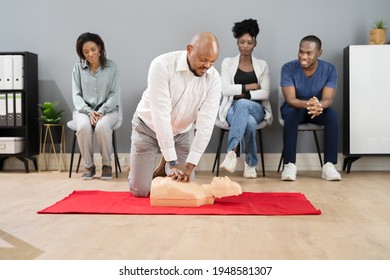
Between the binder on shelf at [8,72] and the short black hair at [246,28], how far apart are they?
2062 mm

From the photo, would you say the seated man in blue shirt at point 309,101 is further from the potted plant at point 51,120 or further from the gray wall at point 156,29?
the potted plant at point 51,120

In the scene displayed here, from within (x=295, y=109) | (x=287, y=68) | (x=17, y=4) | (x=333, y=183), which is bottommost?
(x=333, y=183)

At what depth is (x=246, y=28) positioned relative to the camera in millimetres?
4375

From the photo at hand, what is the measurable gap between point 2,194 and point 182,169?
1293mm

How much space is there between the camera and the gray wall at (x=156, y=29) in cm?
477

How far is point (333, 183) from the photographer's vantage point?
3.85 meters

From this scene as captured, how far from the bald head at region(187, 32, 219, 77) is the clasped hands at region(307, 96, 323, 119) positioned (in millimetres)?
1639

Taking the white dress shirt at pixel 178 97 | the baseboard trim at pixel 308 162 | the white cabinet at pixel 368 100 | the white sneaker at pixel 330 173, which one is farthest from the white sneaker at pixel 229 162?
the white cabinet at pixel 368 100

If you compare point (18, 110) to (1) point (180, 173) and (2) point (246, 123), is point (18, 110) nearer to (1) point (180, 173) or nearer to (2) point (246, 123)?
(2) point (246, 123)

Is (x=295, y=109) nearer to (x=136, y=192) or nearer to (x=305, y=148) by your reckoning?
(x=305, y=148)

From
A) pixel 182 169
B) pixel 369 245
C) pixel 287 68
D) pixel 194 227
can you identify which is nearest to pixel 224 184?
pixel 182 169

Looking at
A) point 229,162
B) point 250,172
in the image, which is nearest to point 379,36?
point 250,172

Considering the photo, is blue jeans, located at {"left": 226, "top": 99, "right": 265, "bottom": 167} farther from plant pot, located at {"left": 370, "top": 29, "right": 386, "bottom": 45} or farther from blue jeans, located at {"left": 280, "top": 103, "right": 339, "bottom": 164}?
plant pot, located at {"left": 370, "top": 29, "right": 386, "bottom": 45}
